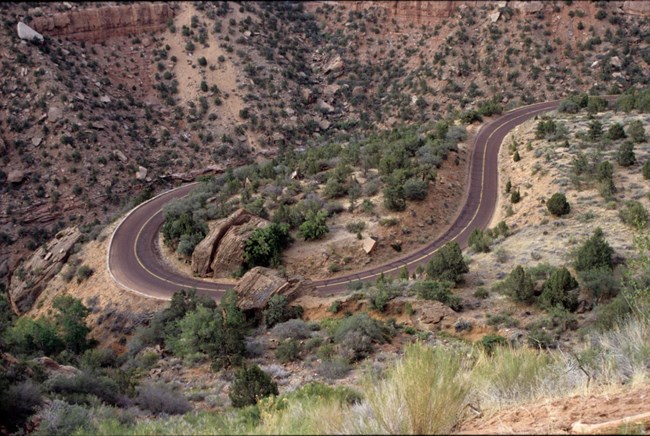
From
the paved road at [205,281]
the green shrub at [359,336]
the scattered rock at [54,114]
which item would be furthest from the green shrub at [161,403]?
the scattered rock at [54,114]

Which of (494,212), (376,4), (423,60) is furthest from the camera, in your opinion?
(376,4)

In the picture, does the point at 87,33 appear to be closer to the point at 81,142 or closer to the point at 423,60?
the point at 81,142

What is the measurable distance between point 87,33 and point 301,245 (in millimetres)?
49746

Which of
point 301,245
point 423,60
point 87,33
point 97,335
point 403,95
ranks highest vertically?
point 87,33

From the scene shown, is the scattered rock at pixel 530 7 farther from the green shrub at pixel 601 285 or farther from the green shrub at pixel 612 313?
the green shrub at pixel 612 313

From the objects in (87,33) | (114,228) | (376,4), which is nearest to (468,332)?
(114,228)

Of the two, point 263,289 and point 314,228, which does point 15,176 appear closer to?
point 314,228

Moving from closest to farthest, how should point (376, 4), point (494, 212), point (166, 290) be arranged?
point (166, 290), point (494, 212), point (376, 4)

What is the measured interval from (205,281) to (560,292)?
21568 mm

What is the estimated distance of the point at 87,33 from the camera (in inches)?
2581

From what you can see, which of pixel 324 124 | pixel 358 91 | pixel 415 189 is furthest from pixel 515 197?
pixel 358 91

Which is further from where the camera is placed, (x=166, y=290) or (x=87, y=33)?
(x=87, y=33)

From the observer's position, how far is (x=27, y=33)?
2288 inches

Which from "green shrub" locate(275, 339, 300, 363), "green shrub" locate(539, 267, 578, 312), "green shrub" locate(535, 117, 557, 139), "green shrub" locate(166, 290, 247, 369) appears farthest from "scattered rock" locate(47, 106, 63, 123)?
"green shrub" locate(539, 267, 578, 312)
